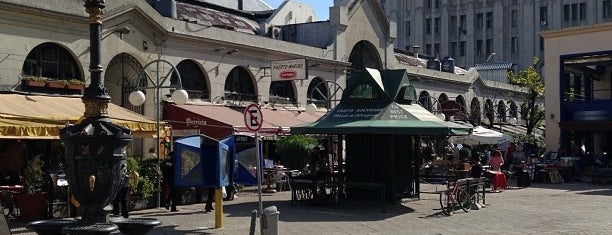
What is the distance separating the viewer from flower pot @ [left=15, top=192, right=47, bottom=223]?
15.1 m

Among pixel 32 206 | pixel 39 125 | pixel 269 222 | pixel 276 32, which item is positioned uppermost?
pixel 276 32

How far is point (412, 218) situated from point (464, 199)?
6.89 ft

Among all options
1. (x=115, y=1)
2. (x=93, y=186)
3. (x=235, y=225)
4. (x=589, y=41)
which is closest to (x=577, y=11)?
(x=589, y=41)

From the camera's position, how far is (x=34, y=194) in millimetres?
15195

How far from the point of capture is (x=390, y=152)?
18328 mm

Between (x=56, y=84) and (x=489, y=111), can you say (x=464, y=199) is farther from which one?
(x=489, y=111)

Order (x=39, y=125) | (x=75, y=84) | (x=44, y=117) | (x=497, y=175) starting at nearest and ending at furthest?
(x=39, y=125) < (x=44, y=117) < (x=75, y=84) < (x=497, y=175)

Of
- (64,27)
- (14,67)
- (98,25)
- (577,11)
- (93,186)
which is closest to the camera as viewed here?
(93,186)

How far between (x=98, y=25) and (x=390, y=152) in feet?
33.1

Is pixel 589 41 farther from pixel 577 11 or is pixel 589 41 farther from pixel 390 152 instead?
pixel 577 11

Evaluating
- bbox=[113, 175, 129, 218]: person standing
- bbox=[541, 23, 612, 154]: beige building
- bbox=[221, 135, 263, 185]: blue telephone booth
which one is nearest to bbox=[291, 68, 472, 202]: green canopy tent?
bbox=[221, 135, 263, 185]: blue telephone booth

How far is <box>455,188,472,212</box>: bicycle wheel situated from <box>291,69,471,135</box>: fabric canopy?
58.3 inches

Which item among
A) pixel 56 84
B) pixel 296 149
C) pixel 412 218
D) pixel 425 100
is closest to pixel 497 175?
pixel 296 149

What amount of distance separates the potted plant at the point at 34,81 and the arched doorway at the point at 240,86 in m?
8.95
